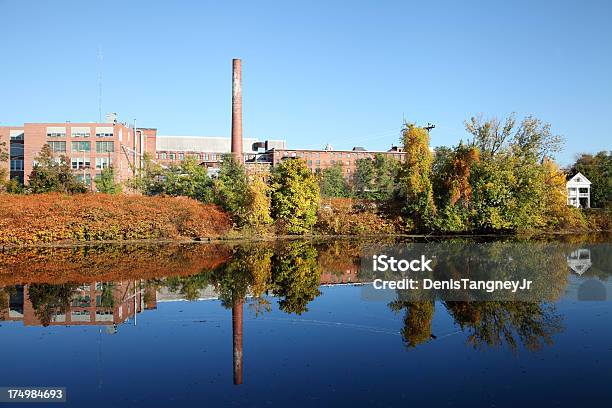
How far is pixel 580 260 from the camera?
23.9 m

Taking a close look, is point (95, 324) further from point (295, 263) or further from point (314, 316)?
point (295, 263)

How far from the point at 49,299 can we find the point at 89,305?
153 centimetres

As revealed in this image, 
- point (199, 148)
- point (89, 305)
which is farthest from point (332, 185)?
point (89, 305)

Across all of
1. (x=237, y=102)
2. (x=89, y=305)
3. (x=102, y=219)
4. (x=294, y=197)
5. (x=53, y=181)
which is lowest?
(x=89, y=305)

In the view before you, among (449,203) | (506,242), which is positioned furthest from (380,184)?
(506,242)

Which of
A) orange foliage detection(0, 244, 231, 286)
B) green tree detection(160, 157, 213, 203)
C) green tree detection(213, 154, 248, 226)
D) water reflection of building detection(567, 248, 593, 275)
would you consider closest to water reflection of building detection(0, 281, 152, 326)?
orange foliage detection(0, 244, 231, 286)

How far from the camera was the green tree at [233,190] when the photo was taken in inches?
1410

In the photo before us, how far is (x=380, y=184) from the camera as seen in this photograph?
78312mm

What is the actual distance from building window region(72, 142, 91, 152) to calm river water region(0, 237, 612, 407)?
57.6 meters

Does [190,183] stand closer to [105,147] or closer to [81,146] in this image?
[105,147]

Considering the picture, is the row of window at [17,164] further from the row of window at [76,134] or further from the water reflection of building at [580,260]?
the water reflection of building at [580,260]

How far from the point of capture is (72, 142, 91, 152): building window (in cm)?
7506

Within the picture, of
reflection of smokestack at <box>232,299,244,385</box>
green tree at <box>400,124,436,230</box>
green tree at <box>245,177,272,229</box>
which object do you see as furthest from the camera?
green tree at <box>400,124,436,230</box>

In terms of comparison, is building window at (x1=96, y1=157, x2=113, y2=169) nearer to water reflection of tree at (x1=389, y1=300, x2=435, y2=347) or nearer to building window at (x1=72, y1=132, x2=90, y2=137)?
building window at (x1=72, y1=132, x2=90, y2=137)
